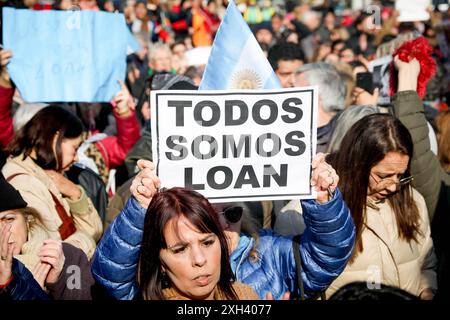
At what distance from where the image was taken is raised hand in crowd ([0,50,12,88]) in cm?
605

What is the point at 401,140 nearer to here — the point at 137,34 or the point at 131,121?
the point at 131,121

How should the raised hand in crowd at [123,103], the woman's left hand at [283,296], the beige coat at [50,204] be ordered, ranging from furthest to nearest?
the raised hand in crowd at [123,103], the beige coat at [50,204], the woman's left hand at [283,296]

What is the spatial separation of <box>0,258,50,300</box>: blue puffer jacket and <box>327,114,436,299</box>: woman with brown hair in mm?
1466

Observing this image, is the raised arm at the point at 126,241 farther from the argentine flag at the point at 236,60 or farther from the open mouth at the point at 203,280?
the argentine flag at the point at 236,60

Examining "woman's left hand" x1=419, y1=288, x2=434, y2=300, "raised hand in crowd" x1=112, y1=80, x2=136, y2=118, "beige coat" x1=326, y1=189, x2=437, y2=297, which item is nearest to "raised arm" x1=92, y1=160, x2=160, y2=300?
"beige coat" x1=326, y1=189, x2=437, y2=297

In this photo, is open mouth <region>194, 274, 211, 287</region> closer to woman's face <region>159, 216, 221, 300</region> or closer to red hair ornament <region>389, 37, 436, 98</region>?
woman's face <region>159, 216, 221, 300</region>

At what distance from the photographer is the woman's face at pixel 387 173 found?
408cm

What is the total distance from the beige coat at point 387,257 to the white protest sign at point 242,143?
2.60 ft

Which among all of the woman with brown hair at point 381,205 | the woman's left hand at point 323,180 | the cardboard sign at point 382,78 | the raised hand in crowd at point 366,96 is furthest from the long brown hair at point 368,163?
the raised hand in crowd at point 366,96

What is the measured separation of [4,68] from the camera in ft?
19.9

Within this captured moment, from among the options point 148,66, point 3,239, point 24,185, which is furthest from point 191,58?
point 3,239

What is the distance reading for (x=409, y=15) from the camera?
7.14 metres

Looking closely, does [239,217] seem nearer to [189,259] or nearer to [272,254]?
[272,254]

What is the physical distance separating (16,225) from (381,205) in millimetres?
1888
